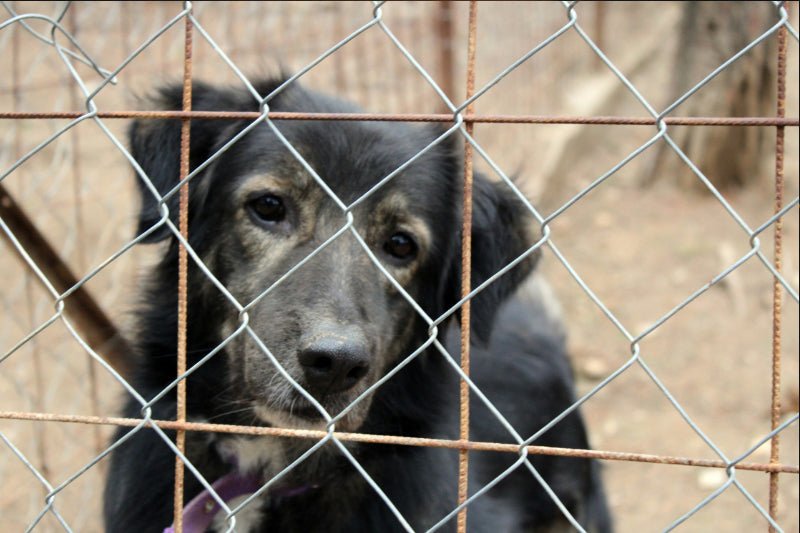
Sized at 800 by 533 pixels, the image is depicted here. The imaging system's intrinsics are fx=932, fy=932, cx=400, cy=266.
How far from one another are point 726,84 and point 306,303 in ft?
15.6

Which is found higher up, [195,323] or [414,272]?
[195,323]

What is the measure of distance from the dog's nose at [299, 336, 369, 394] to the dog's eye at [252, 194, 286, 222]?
0.61 metres

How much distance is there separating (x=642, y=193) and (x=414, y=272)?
15.9ft

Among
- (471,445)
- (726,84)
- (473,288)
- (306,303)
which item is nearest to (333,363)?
(306,303)

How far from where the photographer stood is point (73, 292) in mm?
3143

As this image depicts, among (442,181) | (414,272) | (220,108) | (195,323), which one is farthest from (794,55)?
(195,323)

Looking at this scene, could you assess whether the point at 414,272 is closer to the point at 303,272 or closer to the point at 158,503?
the point at 303,272

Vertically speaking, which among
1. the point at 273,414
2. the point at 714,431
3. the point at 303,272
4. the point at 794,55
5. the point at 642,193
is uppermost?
the point at 303,272

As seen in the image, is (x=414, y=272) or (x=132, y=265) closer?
(x=414, y=272)

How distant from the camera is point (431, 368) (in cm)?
309

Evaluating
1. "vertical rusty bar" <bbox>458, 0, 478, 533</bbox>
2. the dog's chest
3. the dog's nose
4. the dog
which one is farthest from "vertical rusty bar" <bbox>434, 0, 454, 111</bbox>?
"vertical rusty bar" <bbox>458, 0, 478, 533</bbox>

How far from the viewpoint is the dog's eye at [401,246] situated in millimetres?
2850

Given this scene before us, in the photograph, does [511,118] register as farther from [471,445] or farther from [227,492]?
[227,492]

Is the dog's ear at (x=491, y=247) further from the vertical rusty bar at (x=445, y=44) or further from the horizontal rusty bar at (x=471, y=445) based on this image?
the vertical rusty bar at (x=445, y=44)
